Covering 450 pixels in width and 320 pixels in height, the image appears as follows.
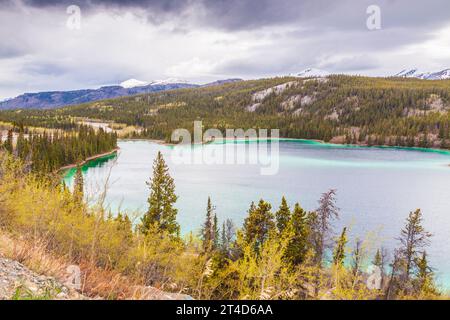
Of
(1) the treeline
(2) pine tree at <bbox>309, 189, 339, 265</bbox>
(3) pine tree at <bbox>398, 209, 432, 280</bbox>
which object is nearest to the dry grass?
(2) pine tree at <bbox>309, 189, 339, 265</bbox>

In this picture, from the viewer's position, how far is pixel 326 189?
64.4 m

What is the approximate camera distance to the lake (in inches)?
1729

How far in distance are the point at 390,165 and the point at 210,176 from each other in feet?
179

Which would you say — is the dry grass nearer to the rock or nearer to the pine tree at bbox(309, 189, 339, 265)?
the rock

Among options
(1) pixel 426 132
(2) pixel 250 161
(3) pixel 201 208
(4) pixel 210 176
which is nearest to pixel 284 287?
(3) pixel 201 208

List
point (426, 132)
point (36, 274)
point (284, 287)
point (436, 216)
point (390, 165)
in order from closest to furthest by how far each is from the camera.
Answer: point (36, 274) → point (284, 287) → point (436, 216) → point (390, 165) → point (426, 132)

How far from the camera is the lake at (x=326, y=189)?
4391 cm

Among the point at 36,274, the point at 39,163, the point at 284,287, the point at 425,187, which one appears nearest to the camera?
the point at 36,274

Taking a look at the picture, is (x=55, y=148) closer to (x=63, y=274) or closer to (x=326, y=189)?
(x=326, y=189)

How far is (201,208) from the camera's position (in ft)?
171

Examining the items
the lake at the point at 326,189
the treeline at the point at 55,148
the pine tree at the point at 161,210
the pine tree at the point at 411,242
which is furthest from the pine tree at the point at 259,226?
the treeline at the point at 55,148

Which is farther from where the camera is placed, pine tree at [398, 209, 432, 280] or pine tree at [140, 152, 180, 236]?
pine tree at [140, 152, 180, 236]
